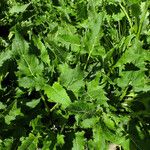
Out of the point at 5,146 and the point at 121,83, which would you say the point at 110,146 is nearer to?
the point at 121,83

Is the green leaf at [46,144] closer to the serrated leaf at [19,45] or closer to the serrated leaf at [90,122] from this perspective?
the serrated leaf at [90,122]

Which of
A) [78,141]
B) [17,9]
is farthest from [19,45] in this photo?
[17,9]

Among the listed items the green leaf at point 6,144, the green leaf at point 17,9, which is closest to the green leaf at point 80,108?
the green leaf at point 6,144

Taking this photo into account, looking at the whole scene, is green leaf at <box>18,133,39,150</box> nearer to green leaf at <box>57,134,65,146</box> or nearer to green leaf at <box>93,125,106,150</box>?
green leaf at <box>57,134,65,146</box>

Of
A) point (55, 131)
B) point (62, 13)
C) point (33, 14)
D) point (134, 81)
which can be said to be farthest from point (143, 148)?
point (33, 14)

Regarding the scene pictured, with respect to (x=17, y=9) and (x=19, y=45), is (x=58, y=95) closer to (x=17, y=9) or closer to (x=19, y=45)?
(x=19, y=45)

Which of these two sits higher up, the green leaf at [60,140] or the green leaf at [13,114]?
the green leaf at [13,114]

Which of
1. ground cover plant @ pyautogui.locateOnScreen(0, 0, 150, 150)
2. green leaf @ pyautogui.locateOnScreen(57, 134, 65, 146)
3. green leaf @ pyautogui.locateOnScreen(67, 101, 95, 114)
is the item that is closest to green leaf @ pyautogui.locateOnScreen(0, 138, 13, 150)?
ground cover plant @ pyautogui.locateOnScreen(0, 0, 150, 150)
